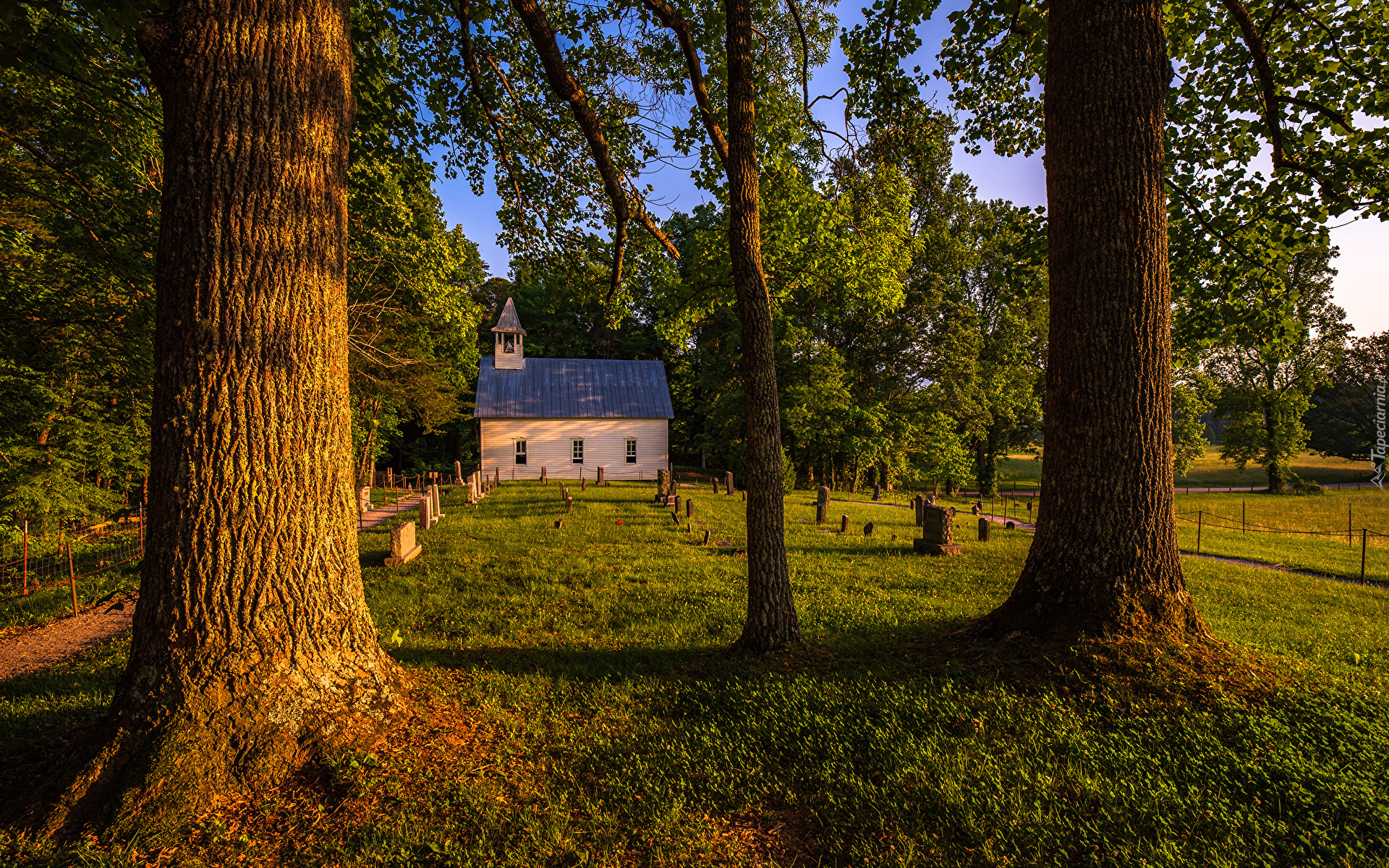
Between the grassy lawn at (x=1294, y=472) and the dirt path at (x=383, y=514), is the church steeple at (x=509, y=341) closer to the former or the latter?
the dirt path at (x=383, y=514)

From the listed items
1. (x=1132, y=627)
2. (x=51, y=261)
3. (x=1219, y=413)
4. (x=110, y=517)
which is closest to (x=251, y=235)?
(x=1132, y=627)

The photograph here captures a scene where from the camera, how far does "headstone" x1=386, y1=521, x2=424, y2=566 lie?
31.9 ft

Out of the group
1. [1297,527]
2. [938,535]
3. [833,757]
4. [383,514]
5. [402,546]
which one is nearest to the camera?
[833,757]

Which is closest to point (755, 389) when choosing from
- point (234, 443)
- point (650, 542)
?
point (234, 443)

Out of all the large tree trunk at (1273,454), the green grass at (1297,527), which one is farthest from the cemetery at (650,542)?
the large tree trunk at (1273,454)

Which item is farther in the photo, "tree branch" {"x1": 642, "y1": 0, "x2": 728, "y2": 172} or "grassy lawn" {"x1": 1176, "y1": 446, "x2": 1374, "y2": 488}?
"grassy lawn" {"x1": 1176, "y1": 446, "x2": 1374, "y2": 488}

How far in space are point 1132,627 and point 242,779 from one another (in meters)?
5.64

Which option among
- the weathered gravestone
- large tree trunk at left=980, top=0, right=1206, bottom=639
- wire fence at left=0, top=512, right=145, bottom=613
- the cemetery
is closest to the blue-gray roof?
wire fence at left=0, top=512, right=145, bottom=613

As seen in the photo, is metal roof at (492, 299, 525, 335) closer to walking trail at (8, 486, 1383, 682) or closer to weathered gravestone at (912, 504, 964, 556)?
walking trail at (8, 486, 1383, 682)

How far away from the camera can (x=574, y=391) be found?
32.2 metres

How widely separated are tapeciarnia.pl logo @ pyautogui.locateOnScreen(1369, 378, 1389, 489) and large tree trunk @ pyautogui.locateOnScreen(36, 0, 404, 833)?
48188mm

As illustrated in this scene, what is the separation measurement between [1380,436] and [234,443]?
49700 mm

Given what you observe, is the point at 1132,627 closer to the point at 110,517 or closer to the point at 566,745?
the point at 566,745

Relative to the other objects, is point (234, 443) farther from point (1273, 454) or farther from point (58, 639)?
point (1273, 454)
